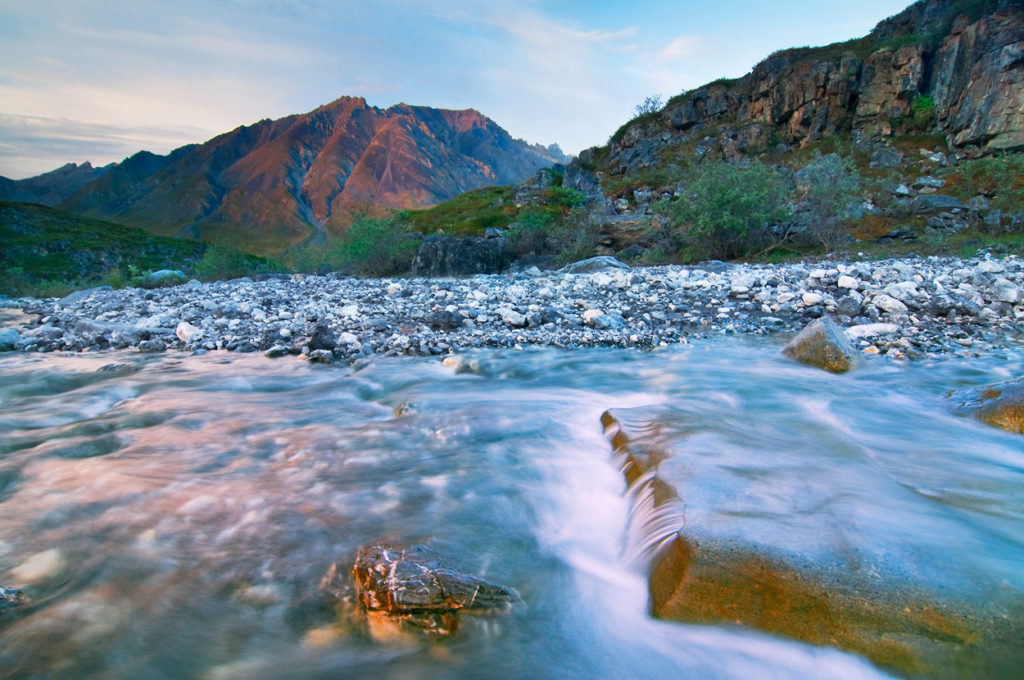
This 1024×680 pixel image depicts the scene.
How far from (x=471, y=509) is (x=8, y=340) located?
30.9 ft

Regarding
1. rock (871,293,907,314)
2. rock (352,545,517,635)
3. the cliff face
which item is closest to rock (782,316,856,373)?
rock (871,293,907,314)

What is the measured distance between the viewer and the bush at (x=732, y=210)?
1850cm

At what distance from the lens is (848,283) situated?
9.16 m

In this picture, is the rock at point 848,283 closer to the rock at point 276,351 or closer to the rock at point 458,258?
the rock at point 276,351

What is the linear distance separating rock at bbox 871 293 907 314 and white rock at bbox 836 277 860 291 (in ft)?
3.10

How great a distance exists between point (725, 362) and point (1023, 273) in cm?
858

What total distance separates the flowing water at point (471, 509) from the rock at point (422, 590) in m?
0.08

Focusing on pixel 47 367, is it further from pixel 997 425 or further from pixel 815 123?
pixel 815 123

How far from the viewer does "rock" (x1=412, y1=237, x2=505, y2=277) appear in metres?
24.9

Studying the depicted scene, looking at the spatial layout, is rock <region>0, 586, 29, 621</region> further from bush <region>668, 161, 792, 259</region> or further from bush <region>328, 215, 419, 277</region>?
bush <region>328, 215, 419, 277</region>

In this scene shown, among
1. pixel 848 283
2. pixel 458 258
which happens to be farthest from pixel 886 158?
pixel 848 283

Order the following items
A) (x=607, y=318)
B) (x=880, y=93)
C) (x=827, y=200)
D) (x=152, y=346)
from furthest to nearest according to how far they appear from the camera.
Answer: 1. (x=880, y=93)
2. (x=827, y=200)
3. (x=607, y=318)
4. (x=152, y=346)

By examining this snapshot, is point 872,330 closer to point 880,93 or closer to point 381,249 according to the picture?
point 381,249

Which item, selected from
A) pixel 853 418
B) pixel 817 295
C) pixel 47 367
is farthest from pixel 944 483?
pixel 47 367
